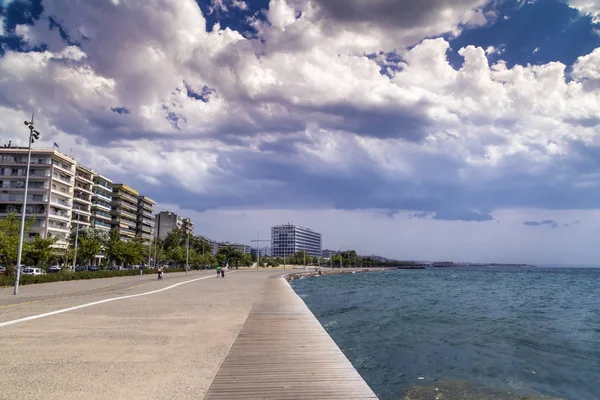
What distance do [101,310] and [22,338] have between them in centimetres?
593

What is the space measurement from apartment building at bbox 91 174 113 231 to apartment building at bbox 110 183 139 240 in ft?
13.0

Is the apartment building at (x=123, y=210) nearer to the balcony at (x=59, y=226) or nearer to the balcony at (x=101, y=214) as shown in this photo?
the balcony at (x=101, y=214)

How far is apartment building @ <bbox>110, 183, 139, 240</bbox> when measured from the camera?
116m

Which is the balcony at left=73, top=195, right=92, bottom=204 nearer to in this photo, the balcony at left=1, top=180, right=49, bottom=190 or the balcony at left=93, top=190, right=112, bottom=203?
the balcony at left=93, top=190, right=112, bottom=203

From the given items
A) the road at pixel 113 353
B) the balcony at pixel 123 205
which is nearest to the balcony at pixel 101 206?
the balcony at pixel 123 205

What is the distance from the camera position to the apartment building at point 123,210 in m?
116

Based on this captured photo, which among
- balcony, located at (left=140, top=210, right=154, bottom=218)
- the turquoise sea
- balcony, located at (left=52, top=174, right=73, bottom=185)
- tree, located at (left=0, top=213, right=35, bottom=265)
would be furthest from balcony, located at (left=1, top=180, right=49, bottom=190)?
the turquoise sea

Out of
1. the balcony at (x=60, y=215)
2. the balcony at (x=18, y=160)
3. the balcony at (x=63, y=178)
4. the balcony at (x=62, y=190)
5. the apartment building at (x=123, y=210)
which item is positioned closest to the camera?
the balcony at (x=60, y=215)

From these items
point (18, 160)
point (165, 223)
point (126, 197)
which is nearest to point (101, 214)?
point (126, 197)

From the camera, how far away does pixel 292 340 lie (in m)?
10.6

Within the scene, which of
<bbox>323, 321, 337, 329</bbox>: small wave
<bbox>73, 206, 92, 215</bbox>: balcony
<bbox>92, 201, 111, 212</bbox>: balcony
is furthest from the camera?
<bbox>92, 201, 111, 212</bbox>: balcony

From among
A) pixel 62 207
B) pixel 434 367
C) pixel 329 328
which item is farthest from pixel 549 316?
pixel 62 207

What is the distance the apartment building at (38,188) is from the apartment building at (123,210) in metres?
29.5

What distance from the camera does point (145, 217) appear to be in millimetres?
138625
